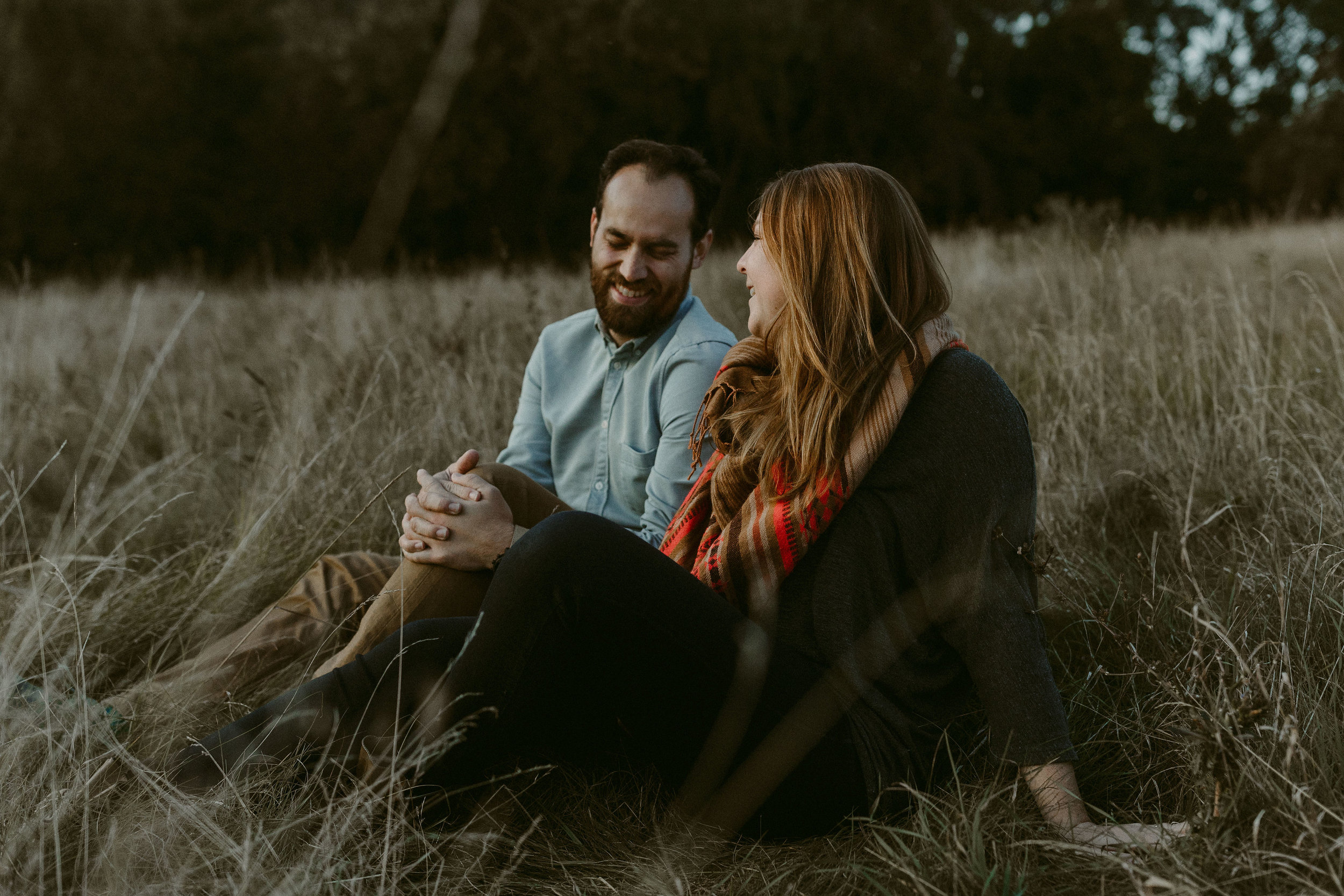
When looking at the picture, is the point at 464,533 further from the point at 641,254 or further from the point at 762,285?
the point at 641,254

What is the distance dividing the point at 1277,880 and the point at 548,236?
12.5 metres

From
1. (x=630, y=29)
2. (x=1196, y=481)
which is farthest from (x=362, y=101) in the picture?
(x=1196, y=481)

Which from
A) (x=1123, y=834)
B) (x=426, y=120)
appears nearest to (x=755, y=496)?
(x=1123, y=834)

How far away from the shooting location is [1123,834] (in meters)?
1.38

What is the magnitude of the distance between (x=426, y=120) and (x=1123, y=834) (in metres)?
13.0

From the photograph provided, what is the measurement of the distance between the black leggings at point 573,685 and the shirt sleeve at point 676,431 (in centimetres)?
65

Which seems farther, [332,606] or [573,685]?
[332,606]

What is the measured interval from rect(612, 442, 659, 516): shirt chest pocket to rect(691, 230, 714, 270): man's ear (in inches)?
20.7

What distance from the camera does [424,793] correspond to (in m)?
1.58

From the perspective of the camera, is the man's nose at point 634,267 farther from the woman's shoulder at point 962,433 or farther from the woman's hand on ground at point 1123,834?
the woman's hand on ground at point 1123,834

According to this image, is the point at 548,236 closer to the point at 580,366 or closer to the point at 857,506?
the point at 580,366

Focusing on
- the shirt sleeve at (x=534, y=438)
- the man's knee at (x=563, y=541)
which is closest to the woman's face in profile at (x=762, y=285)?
the man's knee at (x=563, y=541)

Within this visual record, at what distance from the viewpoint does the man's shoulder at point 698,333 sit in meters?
2.32

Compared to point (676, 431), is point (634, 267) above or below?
above
